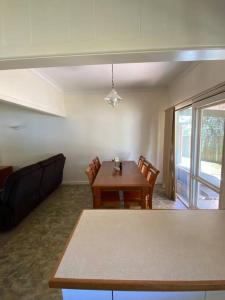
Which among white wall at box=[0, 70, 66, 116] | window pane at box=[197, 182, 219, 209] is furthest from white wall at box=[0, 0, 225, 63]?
window pane at box=[197, 182, 219, 209]

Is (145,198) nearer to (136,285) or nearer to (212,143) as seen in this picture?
(212,143)

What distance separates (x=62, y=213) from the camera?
10.6 feet

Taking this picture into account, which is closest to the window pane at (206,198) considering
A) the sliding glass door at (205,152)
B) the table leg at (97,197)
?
the sliding glass door at (205,152)

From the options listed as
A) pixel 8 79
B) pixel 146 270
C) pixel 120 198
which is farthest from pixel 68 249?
pixel 8 79

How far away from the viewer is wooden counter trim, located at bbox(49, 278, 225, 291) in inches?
26.5

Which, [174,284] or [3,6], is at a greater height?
[3,6]

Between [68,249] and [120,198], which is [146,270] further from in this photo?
[120,198]

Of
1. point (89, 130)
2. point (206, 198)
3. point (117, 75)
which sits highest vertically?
point (117, 75)

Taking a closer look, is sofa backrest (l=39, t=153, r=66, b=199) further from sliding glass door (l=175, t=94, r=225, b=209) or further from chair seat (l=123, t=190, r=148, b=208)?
sliding glass door (l=175, t=94, r=225, b=209)

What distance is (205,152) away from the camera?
282cm

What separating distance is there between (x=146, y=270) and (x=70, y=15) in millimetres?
1476

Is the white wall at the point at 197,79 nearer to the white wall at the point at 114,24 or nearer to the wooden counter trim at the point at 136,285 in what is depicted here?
the white wall at the point at 114,24

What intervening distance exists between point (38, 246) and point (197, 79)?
3.36 metres

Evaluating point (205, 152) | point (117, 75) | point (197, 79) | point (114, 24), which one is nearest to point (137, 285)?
point (114, 24)
